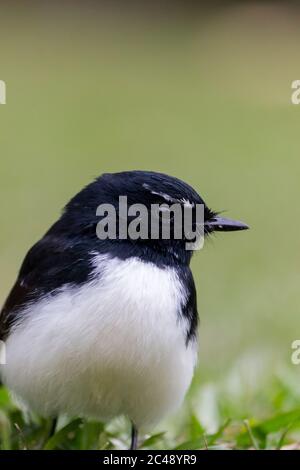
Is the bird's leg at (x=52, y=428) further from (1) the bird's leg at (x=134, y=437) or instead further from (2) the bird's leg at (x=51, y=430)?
(1) the bird's leg at (x=134, y=437)

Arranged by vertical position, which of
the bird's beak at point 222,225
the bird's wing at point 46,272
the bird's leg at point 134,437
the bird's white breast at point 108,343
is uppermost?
the bird's beak at point 222,225

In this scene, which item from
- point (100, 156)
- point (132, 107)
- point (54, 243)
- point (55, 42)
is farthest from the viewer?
point (55, 42)

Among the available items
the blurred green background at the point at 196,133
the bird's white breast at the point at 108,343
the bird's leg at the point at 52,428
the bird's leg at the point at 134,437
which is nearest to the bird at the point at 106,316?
the bird's white breast at the point at 108,343

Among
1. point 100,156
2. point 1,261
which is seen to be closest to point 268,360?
point 1,261

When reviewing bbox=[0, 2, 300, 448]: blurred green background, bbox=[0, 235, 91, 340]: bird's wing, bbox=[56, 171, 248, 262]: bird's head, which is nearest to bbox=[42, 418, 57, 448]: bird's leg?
bbox=[0, 235, 91, 340]: bird's wing

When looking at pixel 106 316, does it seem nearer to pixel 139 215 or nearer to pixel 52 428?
pixel 139 215

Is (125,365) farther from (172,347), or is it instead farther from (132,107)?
(132,107)

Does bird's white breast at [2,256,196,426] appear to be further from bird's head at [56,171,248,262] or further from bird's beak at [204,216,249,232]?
bird's beak at [204,216,249,232]
